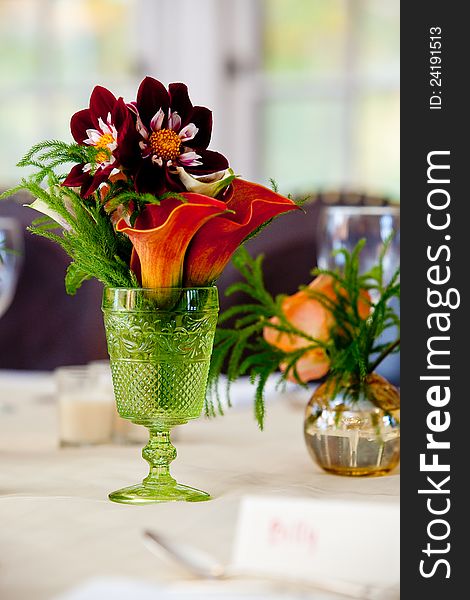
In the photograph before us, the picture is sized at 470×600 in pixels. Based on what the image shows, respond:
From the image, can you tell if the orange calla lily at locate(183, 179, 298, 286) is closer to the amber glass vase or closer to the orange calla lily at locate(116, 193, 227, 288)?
the orange calla lily at locate(116, 193, 227, 288)

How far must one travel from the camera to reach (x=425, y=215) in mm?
733

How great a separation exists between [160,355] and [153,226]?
0.10 meters

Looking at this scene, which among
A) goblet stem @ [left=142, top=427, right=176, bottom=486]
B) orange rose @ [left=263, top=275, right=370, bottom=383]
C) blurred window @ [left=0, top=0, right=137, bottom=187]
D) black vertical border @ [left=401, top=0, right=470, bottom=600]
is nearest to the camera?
black vertical border @ [left=401, top=0, right=470, bottom=600]

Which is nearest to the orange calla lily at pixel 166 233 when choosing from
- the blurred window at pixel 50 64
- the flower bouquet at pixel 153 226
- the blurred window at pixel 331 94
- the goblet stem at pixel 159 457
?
the flower bouquet at pixel 153 226

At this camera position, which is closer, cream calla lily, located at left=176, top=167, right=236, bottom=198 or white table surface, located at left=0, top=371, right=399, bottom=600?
white table surface, located at left=0, top=371, right=399, bottom=600

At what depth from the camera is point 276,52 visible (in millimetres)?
3412

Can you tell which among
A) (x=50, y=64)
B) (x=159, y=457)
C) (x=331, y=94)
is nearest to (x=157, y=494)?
(x=159, y=457)

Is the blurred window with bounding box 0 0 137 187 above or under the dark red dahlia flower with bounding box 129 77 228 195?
above

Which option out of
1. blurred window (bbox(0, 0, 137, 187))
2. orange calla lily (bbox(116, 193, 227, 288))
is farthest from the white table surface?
blurred window (bbox(0, 0, 137, 187))

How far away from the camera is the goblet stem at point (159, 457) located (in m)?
0.83

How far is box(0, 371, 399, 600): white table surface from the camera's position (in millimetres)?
631

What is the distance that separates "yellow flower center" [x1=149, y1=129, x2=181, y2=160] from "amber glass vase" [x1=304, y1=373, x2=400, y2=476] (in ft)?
0.90

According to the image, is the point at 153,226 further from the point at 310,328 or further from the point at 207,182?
the point at 310,328

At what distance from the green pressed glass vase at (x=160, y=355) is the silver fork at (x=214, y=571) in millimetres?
145
